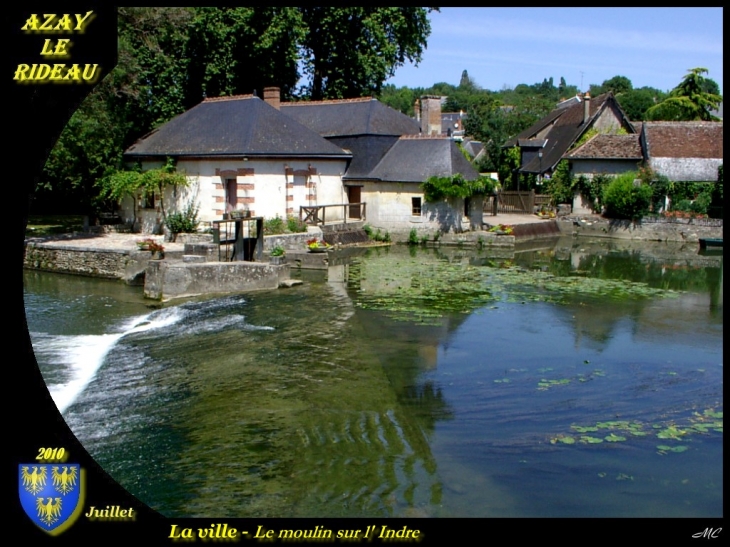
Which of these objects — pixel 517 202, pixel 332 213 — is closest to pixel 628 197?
pixel 517 202

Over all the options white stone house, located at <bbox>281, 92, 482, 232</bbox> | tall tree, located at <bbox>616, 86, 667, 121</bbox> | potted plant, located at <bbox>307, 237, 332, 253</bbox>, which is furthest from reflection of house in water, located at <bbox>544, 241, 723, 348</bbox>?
tall tree, located at <bbox>616, 86, 667, 121</bbox>

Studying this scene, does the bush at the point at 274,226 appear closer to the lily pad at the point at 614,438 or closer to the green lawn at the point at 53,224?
the green lawn at the point at 53,224

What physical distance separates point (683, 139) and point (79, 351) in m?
29.5

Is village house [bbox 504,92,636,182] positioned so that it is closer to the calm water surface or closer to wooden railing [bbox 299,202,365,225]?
wooden railing [bbox 299,202,365,225]

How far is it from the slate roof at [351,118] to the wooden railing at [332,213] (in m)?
2.96

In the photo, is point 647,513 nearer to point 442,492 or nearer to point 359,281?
point 442,492

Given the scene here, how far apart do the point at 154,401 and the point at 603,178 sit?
2657 cm

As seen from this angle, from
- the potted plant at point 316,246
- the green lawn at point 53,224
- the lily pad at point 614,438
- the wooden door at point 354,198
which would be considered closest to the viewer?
the lily pad at point 614,438

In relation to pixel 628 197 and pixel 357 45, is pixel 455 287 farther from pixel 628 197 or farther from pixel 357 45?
pixel 357 45

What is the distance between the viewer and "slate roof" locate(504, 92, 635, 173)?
3656 cm

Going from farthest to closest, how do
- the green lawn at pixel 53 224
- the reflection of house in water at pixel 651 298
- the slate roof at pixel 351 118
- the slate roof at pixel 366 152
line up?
the slate roof at pixel 351 118 → the slate roof at pixel 366 152 → the green lawn at pixel 53 224 → the reflection of house in water at pixel 651 298

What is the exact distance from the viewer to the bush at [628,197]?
3014 cm

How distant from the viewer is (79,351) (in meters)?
12.5

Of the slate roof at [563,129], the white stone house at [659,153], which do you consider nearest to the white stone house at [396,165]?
the white stone house at [659,153]
